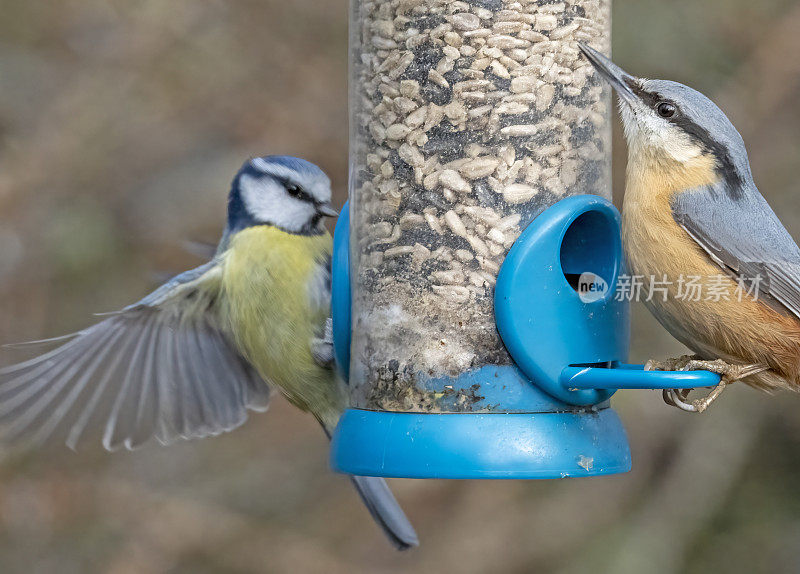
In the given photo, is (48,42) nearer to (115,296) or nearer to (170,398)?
(115,296)

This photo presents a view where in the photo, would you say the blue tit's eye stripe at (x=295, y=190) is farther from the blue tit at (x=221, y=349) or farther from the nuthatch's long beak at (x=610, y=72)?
the nuthatch's long beak at (x=610, y=72)

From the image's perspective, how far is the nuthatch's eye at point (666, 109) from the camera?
4.21m

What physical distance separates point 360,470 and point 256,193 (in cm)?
143

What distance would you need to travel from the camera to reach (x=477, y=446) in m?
3.75

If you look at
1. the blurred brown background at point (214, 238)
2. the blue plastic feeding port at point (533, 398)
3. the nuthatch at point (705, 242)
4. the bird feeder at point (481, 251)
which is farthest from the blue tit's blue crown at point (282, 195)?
the blurred brown background at point (214, 238)

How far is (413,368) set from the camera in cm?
398

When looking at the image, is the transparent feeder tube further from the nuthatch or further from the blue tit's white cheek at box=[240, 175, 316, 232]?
the blue tit's white cheek at box=[240, 175, 316, 232]

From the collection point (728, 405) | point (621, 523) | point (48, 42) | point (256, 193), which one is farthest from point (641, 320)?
point (48, 42)

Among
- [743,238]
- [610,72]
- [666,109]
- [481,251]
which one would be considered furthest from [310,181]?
[743,238]

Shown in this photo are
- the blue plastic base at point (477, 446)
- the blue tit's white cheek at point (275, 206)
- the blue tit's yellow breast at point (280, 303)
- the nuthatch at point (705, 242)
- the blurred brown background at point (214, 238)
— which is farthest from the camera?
the blurred brown background at point (214, 238)

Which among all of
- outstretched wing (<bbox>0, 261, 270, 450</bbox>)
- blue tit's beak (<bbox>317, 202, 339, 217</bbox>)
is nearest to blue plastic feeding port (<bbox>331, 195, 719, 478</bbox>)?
blue tit's beak (<bbox>317, 202, 339, 217</bbox>)

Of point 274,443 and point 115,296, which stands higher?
point 115,296

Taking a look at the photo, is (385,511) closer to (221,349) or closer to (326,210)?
(221,349)

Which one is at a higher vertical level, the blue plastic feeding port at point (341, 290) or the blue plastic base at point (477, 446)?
the blue plastic feeding port at point (341, 290)
